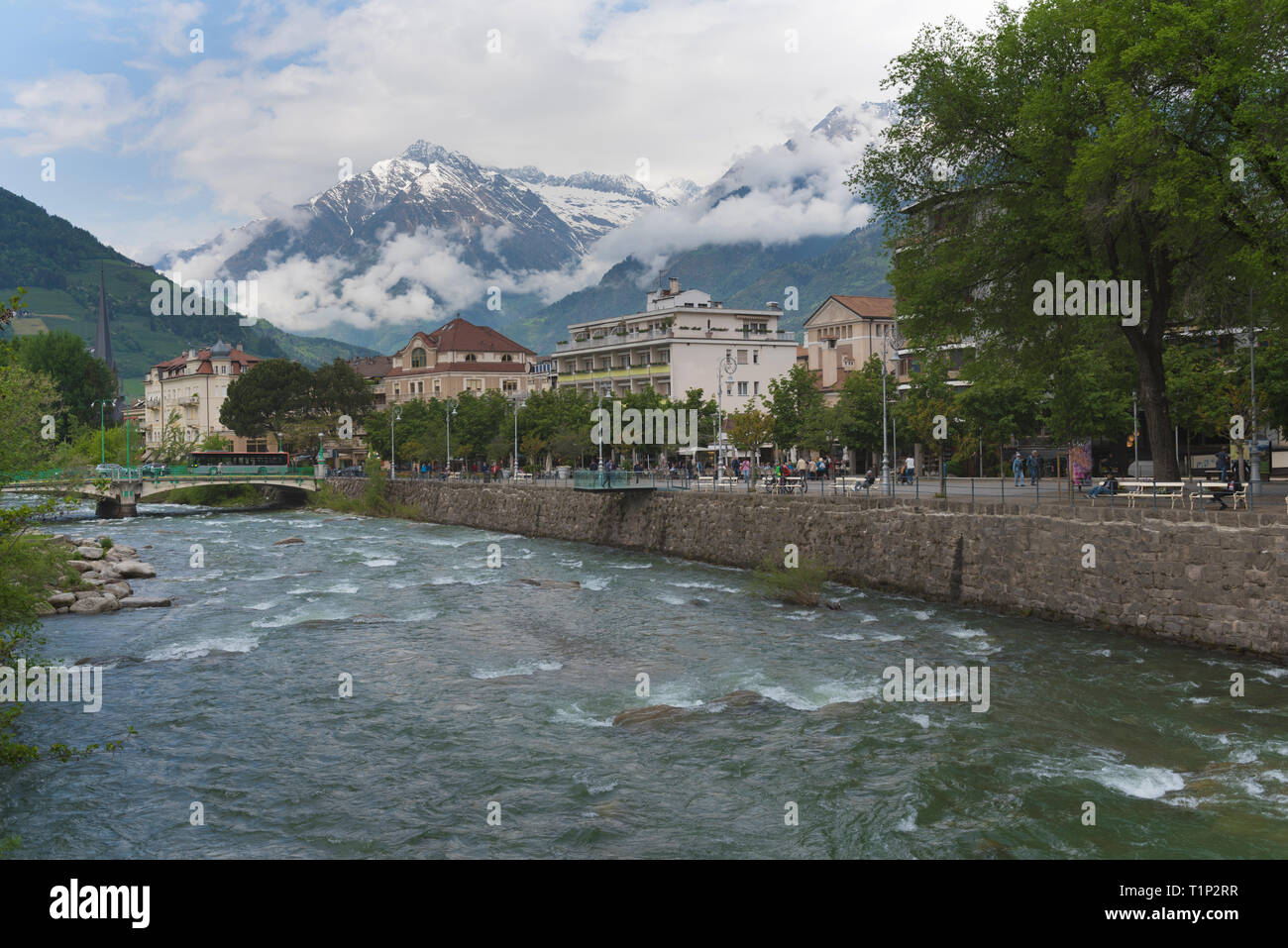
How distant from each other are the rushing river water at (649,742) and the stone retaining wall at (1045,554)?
39.3 inches

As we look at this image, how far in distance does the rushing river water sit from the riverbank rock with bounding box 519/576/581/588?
673cm

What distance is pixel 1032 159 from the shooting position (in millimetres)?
31953

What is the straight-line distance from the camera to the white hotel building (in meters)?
101

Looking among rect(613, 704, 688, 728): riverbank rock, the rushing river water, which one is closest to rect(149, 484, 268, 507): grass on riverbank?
the rushing river water

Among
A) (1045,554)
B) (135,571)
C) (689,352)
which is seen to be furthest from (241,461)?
(1045,554)

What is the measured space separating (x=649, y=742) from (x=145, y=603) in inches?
992

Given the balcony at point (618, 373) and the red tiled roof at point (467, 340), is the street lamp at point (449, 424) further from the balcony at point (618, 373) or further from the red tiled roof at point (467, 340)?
the red tiled roof at point (467, 340)

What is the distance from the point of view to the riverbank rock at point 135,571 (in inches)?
1718

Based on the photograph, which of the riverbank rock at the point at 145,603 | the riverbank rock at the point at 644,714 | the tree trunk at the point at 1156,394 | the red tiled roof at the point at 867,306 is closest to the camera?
the riverbank rock at the point at 644,714

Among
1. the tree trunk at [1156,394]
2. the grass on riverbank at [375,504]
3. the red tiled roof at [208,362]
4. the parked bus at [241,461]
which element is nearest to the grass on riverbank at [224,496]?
the parked bus at [241,461]

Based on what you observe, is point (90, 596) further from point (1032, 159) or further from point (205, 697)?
point (1032, 159)

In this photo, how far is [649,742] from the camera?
18.4 metres

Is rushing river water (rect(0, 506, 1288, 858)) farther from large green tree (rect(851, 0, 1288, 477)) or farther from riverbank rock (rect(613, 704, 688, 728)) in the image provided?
large green tree (rect(851, 0, 1288, 477))
